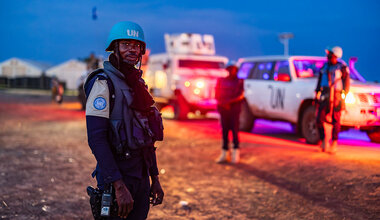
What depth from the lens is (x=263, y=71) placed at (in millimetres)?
11742

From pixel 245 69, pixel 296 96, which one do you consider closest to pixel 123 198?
pixel 296 96

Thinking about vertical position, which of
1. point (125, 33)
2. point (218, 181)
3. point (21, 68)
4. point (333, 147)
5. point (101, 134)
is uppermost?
point (21, 68)

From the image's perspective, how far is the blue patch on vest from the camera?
2619 mm

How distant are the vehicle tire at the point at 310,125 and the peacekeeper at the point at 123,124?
720cm

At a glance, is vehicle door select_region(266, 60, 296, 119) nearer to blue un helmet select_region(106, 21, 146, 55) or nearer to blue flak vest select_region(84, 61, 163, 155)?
blue un helmet select_region(106, 21, 146, 55)

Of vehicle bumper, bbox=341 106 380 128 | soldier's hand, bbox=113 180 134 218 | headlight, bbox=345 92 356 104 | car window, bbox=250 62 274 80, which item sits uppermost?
car window, bbox=250 62 274 80

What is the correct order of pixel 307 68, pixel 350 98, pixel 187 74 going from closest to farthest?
1. pixel 350 98
2. pixel 307 68
3. pixel 187 74

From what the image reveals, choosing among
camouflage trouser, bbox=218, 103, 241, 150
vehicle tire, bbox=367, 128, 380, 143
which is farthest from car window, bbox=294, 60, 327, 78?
camouflage trouser, bbox=218, 103, 241, 150

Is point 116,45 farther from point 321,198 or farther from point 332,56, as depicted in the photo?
point 332,56

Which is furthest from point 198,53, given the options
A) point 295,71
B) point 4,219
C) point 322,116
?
point 4,219

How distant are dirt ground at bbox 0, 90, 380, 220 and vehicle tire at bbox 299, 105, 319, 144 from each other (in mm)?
320

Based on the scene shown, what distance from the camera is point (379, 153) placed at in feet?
26.0

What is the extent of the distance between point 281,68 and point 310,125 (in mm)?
2007

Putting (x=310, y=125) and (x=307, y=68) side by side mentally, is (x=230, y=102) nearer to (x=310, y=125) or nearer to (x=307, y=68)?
(x=310, y=125)
